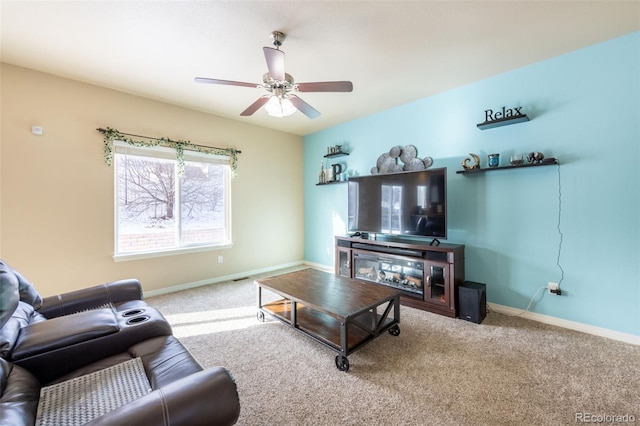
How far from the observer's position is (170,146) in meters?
3.76

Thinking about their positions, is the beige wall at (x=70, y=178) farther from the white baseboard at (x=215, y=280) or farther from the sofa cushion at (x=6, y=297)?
the sofa cushion at (x=6, y=297)

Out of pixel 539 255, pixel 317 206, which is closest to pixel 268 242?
pixel 317 206

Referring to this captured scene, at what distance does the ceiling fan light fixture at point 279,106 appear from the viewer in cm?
241

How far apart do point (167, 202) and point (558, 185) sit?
15.8 feet

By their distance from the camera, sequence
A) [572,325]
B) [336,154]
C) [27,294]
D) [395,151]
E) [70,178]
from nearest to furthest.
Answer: [27,294], [572,325], [70,178], [395,151], [336,154]

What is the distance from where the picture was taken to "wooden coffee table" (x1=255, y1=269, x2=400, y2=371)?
204cm

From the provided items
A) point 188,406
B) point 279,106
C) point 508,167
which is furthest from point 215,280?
point 508,167

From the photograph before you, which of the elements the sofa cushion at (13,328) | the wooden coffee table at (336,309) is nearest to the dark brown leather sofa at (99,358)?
the sofa cushion at (13,328)

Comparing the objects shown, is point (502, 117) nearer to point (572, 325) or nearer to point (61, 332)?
point (572, 325)

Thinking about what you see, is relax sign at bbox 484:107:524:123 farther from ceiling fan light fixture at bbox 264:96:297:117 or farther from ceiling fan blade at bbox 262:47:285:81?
ceiling fan blade at bbox 262:47:285:81

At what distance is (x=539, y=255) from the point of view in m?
2.79

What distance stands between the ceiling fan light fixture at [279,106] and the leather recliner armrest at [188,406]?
2150 millimetres

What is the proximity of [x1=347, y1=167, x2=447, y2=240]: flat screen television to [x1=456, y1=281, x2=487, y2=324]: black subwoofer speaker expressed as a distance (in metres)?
0.62

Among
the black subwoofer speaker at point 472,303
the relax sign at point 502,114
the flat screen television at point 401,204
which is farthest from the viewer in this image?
the flat screen television at point 401,204
